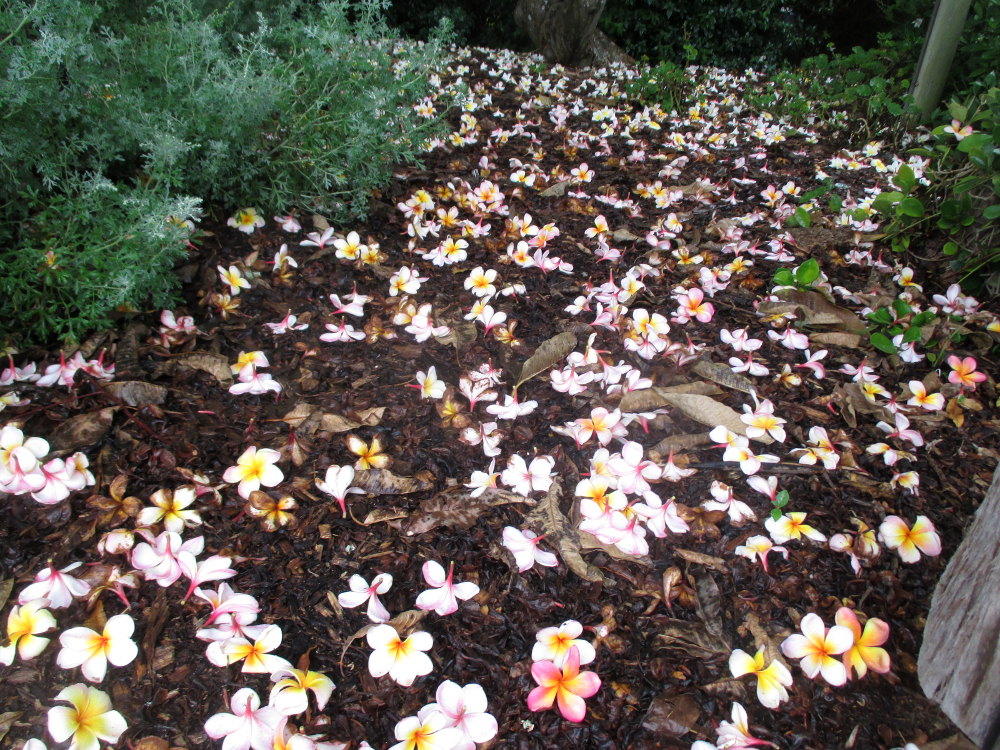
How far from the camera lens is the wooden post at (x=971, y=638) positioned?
1128 millimetres

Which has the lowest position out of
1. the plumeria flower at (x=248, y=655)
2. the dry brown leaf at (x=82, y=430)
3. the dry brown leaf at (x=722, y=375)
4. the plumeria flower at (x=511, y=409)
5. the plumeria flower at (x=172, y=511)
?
the plumeria flower at (x=248, y=655)

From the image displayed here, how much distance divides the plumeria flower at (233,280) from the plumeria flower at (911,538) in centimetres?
220

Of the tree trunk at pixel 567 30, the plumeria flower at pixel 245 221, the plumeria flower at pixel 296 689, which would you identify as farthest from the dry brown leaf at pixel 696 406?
the tree trunk at pixel 567 30

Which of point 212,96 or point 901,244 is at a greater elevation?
point 212,96

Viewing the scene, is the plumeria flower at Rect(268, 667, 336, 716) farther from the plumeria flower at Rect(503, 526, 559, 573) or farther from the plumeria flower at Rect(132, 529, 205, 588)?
the plumeria flower at Rect(503, 526, 559, 573)

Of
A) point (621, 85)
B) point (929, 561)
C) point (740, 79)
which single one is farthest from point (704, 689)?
point (740, 79)

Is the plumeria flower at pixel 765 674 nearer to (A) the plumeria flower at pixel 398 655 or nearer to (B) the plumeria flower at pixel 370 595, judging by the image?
(A) the plumeria flower at pixel 398 655

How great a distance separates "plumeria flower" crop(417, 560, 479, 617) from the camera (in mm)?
1397

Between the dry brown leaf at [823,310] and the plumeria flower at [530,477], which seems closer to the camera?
the plumeria flower at [530,477]

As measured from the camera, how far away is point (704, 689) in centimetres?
132

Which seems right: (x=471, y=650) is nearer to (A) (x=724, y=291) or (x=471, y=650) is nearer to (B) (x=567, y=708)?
(B) (x=567, y=708)

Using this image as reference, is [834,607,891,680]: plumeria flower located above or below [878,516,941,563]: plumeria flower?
below

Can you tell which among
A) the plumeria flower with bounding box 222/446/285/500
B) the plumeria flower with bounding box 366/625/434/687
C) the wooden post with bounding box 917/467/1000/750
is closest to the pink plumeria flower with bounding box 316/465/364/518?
the plumeria flower with bounding box 222/446/285/500

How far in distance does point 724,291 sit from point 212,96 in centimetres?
211
